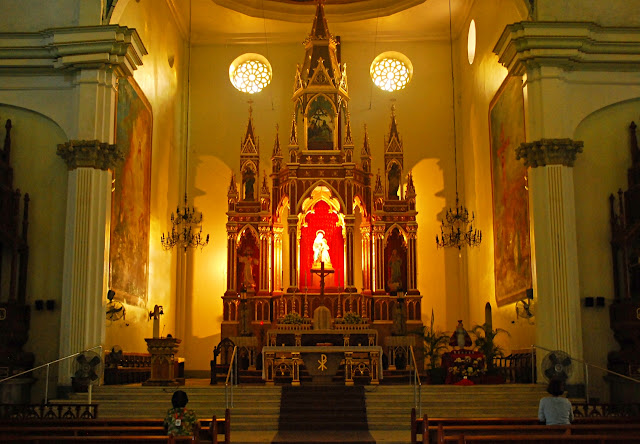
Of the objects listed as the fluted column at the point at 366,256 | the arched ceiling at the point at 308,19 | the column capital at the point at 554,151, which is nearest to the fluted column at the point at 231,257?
the fluted column at the point at 366,256

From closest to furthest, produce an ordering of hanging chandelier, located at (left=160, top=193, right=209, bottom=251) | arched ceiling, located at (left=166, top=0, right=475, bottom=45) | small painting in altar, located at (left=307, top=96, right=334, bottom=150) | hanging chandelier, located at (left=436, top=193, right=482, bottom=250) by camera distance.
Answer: hanging chandelier, located at (left=160, top=193, right=209, bottom=251), hanging chandelier, located at (left=436, top=193, right=482, bottom=250), small painting in altar, located at (left=307, top=96, right=334, bottom=150), arched ceiling, located at (left=166, top=0, right=475, bottom=45)

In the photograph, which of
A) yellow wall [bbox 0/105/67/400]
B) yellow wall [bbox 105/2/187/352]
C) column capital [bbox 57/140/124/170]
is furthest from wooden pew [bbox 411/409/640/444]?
yellow wall [bbox 105/2/187/352]

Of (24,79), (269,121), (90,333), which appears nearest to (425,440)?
(90,333)

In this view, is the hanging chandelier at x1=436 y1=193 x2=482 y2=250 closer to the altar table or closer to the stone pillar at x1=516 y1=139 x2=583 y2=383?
the stone pillar at x1=516 y1=139 x2=583 y2=383

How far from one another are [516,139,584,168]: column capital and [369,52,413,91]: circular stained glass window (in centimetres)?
1110

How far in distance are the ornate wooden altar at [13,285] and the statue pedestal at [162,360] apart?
8.63 feet

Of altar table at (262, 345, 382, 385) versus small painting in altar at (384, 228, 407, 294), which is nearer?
altar table at (262, 345, 382, 385)

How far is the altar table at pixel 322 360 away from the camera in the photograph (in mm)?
19359

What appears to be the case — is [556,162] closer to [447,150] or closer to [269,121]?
[447,150]

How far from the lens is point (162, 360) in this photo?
1877 centimetres

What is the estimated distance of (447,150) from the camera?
93.7ft

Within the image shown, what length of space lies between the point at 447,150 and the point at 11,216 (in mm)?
15470

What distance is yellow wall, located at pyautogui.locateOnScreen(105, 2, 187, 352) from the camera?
22.1 metres

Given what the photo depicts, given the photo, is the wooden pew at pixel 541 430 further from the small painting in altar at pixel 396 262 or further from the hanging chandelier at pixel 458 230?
the small painting in altar at pixel 396 262
